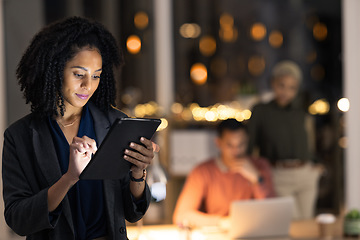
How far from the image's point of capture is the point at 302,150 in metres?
4.41

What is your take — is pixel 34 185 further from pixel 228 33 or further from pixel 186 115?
pixel 228 33

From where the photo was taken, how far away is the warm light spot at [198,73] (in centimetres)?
509

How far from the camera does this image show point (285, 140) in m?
4.35

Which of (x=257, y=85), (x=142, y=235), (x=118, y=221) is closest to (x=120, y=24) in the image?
(x=257, y=85)

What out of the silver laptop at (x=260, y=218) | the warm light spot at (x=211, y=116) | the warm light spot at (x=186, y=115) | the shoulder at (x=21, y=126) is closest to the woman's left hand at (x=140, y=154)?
the shoulder at (x=21, y=126)

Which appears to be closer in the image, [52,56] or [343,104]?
[52,56]

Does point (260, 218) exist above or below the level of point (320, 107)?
below

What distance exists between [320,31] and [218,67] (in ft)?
3.31

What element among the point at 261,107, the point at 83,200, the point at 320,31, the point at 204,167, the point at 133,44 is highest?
the point at 320,31

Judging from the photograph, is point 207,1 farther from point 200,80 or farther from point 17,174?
point 17,174

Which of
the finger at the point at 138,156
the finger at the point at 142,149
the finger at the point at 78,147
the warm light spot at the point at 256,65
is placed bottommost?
the finger at the point at 138,156

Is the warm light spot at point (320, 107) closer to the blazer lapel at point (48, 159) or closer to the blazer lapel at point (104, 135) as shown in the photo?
the blazer lapel at point (104, 135)

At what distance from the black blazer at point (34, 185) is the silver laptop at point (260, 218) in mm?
1247

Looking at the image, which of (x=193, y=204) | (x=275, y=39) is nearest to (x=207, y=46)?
(x=275, y=39)
